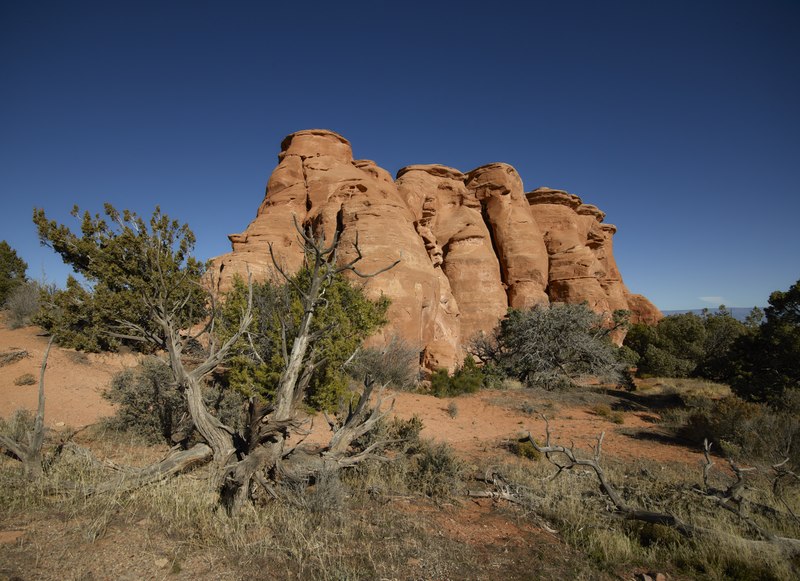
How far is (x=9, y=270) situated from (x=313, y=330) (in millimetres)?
30244

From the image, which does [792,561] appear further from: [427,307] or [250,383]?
[427,307]

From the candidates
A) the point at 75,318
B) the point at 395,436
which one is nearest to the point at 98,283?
the point at 75,318

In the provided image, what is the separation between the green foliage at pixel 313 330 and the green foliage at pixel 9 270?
23329 mm

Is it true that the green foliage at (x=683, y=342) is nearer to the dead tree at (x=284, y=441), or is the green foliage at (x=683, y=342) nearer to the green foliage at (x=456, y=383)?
the green foliage at (x=456, y=383)

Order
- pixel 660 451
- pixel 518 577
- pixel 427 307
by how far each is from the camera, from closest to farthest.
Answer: pixel 518 577, pixel 660 451, pixel 427 307

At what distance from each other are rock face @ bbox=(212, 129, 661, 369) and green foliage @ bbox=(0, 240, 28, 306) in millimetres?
15097

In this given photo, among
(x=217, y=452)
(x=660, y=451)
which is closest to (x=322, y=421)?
(x=217, y=452)

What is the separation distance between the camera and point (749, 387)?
1176cm

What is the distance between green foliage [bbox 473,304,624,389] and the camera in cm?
1812

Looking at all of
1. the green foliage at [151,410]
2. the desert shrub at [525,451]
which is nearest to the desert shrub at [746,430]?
the desert shrub at [525,451]

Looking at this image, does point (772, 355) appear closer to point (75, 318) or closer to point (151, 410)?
point (151, 410)

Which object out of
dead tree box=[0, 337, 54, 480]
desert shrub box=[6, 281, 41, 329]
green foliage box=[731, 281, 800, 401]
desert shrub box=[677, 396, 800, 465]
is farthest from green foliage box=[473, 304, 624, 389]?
desert shrub box=[6, 281, 41, 329]

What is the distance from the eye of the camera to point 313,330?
10570 mm

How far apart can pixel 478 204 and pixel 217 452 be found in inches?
1205
